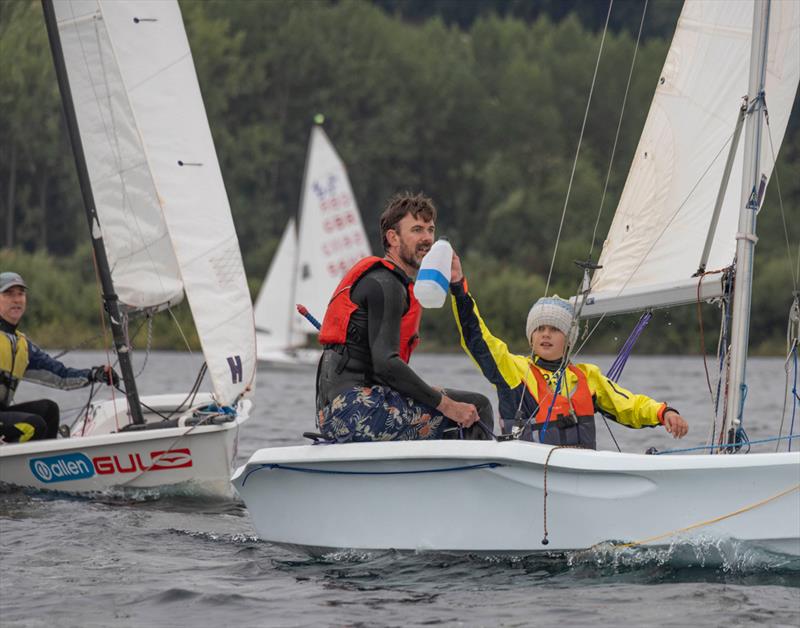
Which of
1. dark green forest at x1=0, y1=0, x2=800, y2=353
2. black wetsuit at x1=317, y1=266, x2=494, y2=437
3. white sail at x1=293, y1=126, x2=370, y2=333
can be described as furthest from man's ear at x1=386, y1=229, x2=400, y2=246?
dark green forest at x1=0, y1=0, x2=800, y2=353

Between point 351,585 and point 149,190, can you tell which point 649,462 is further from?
point 149,190

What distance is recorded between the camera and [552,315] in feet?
18.9

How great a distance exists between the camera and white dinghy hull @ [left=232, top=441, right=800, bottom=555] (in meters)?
4.91

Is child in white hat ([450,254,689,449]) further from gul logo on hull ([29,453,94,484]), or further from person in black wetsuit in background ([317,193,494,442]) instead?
gul logo on hull ([29,453,94,484])

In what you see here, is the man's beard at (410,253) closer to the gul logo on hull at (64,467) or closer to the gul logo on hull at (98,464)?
the gul logo on hull at (98,464)

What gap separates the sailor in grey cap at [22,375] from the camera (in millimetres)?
8281

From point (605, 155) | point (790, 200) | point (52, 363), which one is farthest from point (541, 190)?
point (52, 363)

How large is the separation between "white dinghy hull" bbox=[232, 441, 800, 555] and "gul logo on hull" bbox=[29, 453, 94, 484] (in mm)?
2665

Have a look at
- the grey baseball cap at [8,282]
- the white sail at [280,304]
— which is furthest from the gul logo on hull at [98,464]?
the white sail at [280,304]

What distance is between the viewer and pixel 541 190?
42094 millimetres

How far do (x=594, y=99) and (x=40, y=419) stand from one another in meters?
39.1

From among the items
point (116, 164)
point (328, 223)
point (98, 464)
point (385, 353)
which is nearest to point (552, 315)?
point (385, 353)

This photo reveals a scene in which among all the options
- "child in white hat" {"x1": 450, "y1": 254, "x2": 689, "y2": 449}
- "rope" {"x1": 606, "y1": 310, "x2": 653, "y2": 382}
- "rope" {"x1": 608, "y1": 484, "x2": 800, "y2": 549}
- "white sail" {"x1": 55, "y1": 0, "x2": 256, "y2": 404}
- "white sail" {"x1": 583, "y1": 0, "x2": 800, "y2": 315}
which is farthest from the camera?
"white sail" {"x1": 55, "y1": 0, "x2": 256, "y2": 404}

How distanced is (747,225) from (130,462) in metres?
4.08
